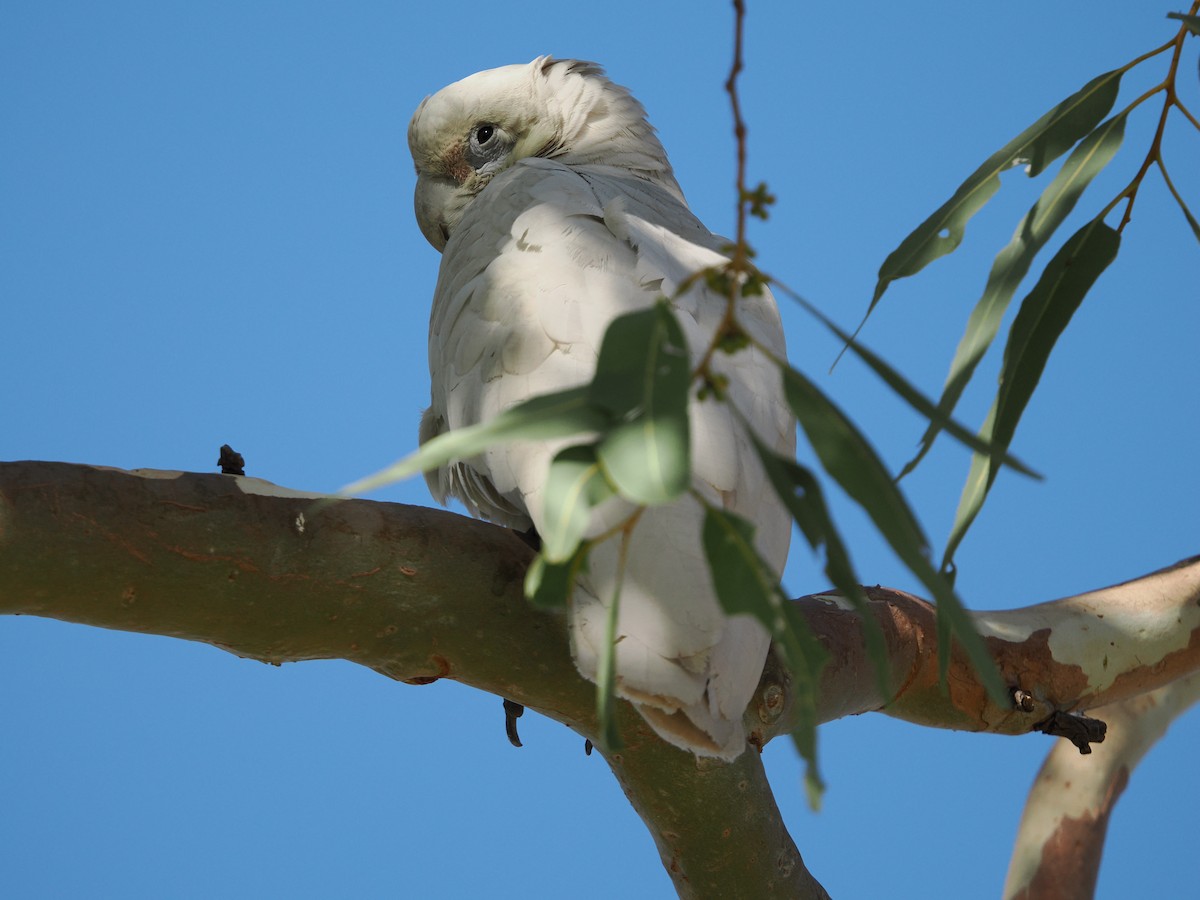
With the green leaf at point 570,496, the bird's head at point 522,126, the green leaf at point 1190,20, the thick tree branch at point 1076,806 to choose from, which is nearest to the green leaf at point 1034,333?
the green leaf at point 1190,20

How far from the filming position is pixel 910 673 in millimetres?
1748

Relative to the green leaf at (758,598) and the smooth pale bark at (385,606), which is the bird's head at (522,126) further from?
the green leaf at (758,598)

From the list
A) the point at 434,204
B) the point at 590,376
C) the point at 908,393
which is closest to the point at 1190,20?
the point at 908,393

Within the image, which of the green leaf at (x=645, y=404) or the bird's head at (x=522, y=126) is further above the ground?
the bird's head at (x=522, y=126)

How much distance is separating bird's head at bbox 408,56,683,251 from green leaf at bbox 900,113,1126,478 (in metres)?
1.14

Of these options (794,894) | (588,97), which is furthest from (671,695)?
(588,97)

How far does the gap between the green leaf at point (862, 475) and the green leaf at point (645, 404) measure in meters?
0.07

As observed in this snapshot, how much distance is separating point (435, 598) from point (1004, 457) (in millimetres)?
803

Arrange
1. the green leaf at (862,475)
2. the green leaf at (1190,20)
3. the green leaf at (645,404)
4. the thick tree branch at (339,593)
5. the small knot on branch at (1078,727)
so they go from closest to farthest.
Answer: the green leaf at (645,404)
the green leaf at (862,475)
the green leaf at (1190,20)
the thick tree branch at (339,593)
the small knot on branch at (1078,727)

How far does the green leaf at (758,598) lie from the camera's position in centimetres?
56

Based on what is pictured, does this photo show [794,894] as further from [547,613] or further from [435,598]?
[435,598]

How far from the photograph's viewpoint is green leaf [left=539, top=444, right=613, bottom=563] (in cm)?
55

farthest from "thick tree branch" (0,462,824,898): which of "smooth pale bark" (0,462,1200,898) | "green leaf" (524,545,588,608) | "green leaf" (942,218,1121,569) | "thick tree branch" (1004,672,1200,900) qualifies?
"thick tree branch" (1004,672,1200,900)

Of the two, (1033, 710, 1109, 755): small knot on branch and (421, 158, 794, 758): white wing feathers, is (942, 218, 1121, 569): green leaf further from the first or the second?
(1033, 710, 1109, 755): small knot on branch
